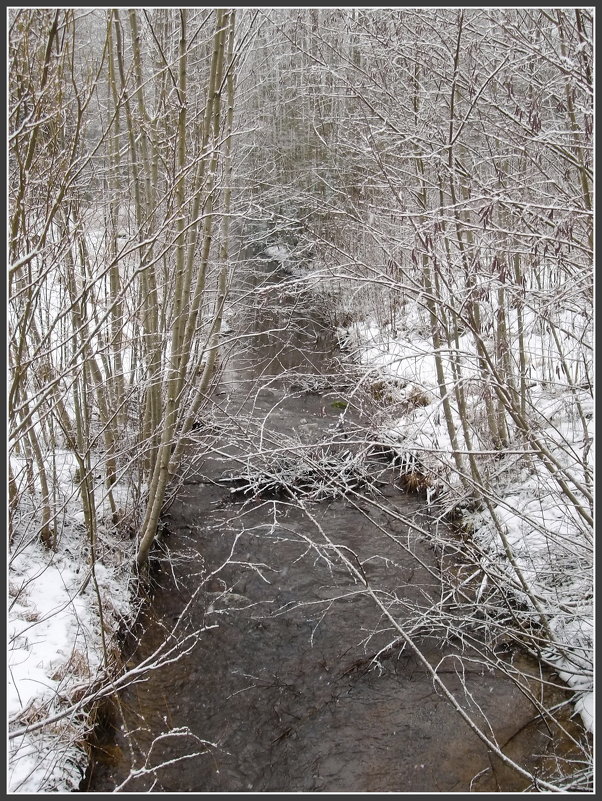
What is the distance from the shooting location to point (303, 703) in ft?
12.8

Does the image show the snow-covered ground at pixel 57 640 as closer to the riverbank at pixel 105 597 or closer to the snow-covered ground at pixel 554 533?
the riverbank at pixel 105 597

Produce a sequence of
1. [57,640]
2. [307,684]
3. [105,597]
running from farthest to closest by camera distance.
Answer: [105,597]
[307,684]
[57,640]

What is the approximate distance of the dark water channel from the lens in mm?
3412

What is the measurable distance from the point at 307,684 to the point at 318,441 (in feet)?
5.64

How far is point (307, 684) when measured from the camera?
4047 millimetres

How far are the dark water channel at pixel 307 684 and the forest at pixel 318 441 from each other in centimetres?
2

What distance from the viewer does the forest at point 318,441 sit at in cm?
286

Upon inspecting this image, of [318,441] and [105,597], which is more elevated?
→ [318,441]

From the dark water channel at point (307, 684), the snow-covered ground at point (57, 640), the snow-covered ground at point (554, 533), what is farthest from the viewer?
the dark water channel at point (307, 684)

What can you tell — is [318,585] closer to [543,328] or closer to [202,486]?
[202,486]

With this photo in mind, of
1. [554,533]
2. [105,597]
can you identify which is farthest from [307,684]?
[554,533]

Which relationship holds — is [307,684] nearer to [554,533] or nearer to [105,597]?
[105,597]

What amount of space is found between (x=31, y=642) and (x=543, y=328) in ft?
12.8

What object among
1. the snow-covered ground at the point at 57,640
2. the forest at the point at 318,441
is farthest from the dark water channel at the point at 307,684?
the snow-covered ground at the point at 57,640
